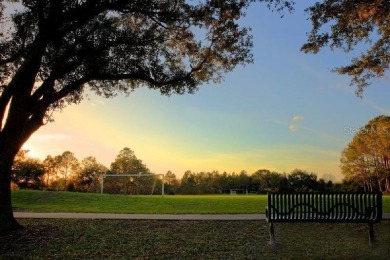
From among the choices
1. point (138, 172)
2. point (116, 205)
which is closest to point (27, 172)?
point (138, 172)

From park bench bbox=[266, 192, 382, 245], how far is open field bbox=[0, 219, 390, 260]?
51 centimetres

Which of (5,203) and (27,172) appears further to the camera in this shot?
(27,172)

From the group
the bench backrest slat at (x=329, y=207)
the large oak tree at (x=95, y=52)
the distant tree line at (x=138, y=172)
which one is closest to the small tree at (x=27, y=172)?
the distant tree line at (x=138, y=172)

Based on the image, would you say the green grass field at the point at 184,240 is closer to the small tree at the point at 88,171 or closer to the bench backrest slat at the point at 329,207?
the bench backrest slat at the point at 329,207

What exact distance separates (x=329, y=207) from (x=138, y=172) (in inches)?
2524

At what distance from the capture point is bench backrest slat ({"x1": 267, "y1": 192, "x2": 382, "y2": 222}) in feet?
34.4

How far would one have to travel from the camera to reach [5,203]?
13102 mm

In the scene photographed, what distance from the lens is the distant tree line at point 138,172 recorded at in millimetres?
61375

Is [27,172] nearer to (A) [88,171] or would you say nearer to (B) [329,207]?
(A) [88,171]

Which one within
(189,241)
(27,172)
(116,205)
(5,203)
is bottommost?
(189,241)

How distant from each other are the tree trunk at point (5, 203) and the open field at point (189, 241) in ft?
1.45

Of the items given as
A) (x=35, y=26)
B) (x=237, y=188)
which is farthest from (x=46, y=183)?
(x=35, y=26)

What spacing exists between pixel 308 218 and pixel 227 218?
3.97m

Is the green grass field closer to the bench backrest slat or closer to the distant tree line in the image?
the bench backrest slat
